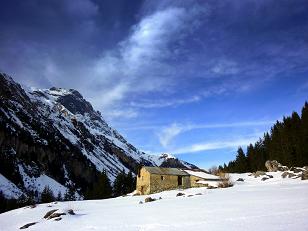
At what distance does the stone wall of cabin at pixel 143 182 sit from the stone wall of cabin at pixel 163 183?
108 cm

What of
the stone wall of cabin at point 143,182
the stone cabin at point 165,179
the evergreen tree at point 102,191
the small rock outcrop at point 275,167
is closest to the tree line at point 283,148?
the small rock outcrop at point 275,167

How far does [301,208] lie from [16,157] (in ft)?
640

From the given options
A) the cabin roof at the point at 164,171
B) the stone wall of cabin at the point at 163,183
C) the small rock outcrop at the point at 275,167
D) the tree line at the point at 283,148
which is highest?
the tree line at the point at 283,148

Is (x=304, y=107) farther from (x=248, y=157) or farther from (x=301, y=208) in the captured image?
(x=301, y=208)

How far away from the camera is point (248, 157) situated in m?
114

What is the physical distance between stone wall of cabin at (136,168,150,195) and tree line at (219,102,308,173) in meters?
38.5

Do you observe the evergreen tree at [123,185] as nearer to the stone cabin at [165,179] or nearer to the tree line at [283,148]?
the stone cabin at [165,179]

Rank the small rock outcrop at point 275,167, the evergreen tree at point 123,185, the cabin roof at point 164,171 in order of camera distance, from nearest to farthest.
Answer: the cabin roof at point 164,171 → the small rock outcrop at point 275,167 → the evergreen tree at point 123,185

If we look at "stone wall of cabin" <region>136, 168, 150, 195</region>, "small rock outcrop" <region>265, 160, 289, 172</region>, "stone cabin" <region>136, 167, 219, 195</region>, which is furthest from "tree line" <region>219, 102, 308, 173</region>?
"stone wall of cabin" <region>136, 168, 150, 195</region>

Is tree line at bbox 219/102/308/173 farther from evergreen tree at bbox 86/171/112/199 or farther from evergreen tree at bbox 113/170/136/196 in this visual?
evergreen tree at bbox 86/171/112/199

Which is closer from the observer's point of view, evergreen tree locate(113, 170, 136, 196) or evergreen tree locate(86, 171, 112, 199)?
evergreen tree locate(86, 171, 112, 199)

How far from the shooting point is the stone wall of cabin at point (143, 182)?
69.4 meters

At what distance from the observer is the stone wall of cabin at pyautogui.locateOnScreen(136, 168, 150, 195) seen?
6944 centimetres

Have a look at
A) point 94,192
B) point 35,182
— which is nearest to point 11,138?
point 35,182
